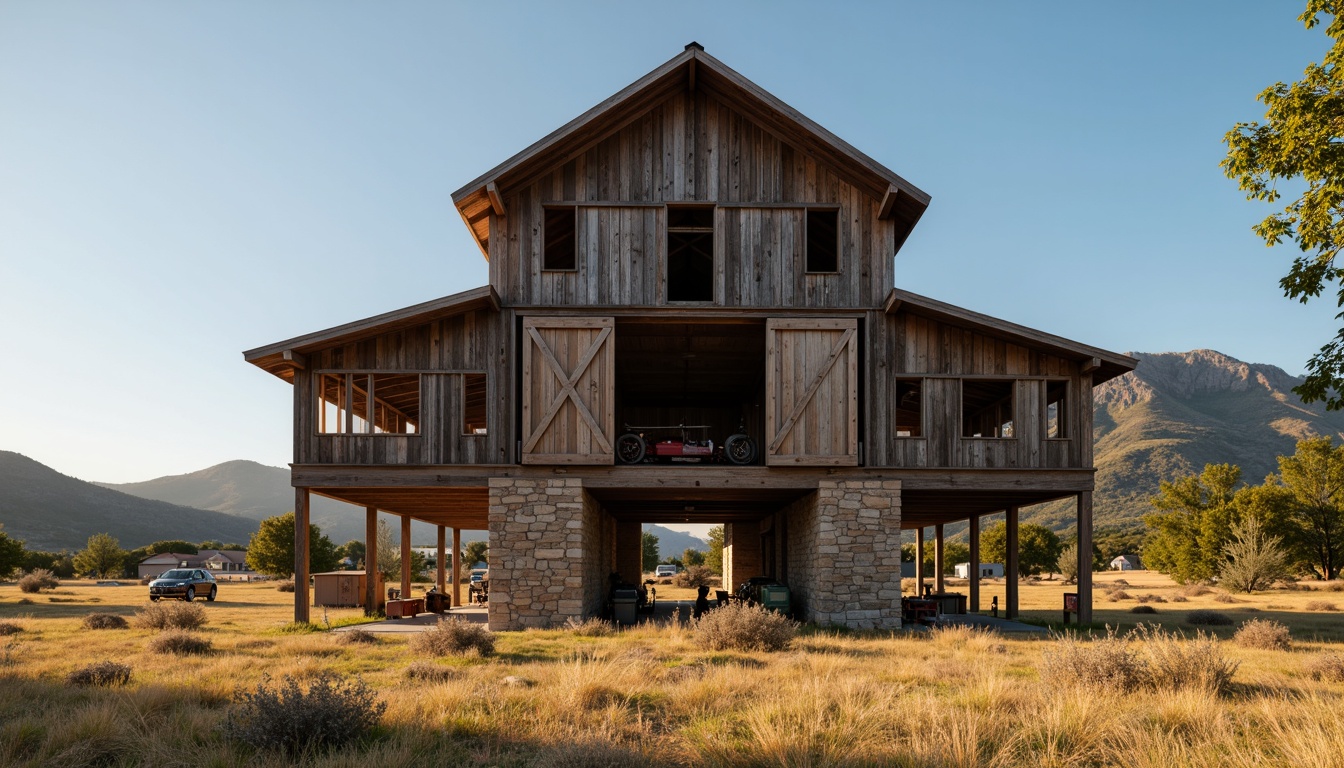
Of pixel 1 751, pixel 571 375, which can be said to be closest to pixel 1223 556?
pixel 571 375

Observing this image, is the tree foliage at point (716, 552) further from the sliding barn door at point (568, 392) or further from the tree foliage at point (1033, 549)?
the sliding barn door at point (568, 392)

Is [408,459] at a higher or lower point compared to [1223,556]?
higher

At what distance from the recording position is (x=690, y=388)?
2853 cm

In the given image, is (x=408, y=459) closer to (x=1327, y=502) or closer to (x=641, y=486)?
Answer: (x=641, y=486)

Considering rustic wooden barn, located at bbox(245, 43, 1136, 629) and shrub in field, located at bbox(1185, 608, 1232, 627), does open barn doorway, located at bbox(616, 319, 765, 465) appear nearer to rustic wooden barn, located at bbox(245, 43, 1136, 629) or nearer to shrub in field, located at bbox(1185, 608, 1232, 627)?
rustic wooden barn, located at bbox(245, 43, 1136, 629)

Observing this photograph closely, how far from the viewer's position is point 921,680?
39.2 feet

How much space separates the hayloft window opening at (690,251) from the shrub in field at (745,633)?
8.31 metres

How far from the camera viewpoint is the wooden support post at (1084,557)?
2034 cm

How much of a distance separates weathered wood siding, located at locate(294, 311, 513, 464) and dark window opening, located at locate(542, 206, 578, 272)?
2279mm

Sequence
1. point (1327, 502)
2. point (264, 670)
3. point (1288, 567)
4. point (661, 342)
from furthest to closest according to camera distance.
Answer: point (1327, 502) < point (1288, 567) < point (661, 342) < point (264, 670)

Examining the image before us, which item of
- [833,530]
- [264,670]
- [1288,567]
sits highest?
[833,530]

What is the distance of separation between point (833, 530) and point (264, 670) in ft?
37.8

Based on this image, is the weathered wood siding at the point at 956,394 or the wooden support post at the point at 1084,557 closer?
the weathered wood siding at the point at 956,394

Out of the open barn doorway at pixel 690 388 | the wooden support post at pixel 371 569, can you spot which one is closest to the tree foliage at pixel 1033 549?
the open barn doorway at pixel 690 388
